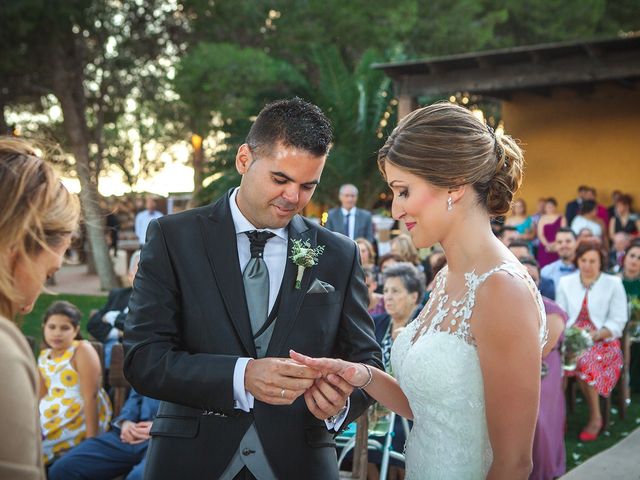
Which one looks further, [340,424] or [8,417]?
[340,424]

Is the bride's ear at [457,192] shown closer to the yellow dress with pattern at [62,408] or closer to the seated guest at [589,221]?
the yellow dress with pattern at [62,408]

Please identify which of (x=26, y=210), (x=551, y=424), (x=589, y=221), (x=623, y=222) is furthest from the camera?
(x=623, y=222)

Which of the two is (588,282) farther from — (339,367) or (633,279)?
(339,367)

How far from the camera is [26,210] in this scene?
1704 mm

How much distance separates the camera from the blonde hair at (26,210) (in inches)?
65.9

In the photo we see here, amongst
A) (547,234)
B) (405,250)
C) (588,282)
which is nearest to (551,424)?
(588,282)

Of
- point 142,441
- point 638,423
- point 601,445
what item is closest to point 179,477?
point 142,441

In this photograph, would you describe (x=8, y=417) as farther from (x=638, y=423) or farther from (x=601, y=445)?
(x=638, y=423)

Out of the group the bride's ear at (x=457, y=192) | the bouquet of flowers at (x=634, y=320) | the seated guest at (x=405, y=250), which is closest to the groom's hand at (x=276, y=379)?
the bride's ear at (x=457, y=192)

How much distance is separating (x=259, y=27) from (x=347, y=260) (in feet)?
47.8

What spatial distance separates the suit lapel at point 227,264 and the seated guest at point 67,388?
2.96m

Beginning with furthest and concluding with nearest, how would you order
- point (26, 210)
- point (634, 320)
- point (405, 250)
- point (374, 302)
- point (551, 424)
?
point (405, 250) → point (634, 320) → point (374, 302) → point (551, 424) → point (26, 210)

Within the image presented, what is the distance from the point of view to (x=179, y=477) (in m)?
2.54

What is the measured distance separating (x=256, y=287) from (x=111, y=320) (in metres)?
4.36
